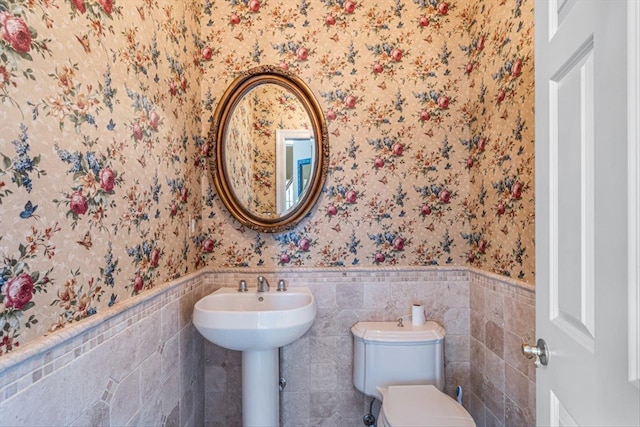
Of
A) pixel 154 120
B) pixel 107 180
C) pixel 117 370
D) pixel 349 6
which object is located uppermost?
pixel 349 6

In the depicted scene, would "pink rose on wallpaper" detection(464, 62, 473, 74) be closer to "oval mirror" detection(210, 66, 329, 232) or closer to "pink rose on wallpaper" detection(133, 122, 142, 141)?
"oval mirror" detection(210, 66, 329, 232)

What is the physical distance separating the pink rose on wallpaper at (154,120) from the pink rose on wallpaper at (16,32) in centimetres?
53

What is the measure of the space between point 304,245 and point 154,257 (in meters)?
0.75

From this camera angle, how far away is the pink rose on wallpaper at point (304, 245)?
1.75 metres

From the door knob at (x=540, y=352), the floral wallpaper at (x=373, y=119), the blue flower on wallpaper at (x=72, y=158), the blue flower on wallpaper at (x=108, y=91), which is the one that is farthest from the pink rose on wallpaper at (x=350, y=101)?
the door knob at (x=540, y=352)

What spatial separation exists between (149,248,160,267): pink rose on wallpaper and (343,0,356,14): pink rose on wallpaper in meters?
1.54

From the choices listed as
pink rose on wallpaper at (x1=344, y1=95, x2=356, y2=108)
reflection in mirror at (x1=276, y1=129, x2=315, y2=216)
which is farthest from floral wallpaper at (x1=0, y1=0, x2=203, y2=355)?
pink rose on wallpaper at (x1=344, y1=95, x2=356, y2=108)

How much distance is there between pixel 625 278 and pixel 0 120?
110 cm

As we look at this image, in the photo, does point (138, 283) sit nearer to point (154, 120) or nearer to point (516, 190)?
point (154, 120)

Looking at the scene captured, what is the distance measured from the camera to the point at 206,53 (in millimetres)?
1728

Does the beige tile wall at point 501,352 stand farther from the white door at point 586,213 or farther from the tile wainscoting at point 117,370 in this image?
the tile wainscoting at point 117,370

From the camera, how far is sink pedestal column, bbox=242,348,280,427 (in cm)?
143

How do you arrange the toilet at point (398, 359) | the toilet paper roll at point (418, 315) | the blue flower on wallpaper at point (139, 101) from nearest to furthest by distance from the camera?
the blue flower on wallpaper at point (139, 101), the toilet at point (398, 359), the toilet paper roll at point (418, 315)

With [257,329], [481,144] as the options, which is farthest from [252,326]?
[481,144]
